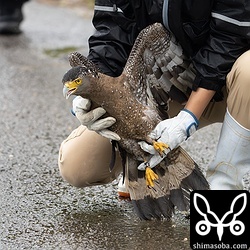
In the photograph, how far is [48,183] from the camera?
4039 millimetres

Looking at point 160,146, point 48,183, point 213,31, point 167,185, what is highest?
point 213,31

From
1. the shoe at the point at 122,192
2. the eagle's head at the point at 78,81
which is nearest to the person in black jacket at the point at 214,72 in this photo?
the eagle's head at the point at 78,81

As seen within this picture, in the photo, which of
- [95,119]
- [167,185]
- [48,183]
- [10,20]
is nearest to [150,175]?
[167,185]

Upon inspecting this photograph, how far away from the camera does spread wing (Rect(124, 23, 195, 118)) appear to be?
11.0ft

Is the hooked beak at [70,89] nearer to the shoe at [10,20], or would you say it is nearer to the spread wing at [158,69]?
the spread wing at [158,69]

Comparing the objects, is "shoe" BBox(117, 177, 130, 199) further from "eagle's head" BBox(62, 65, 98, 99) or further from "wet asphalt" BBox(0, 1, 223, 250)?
"eagle's head" BBox(62, 65, 98, 99)

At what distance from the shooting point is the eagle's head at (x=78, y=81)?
3127 millimetres

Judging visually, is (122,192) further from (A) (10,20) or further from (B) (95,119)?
(A) (10,20)

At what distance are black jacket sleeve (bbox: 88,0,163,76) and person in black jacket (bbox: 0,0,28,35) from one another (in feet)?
12.5

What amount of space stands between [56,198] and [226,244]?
3.28 feet

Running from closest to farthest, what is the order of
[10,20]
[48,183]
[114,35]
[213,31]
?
[213,31] → [114,35] → [48,183] → [10,20]

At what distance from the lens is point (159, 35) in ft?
11.0

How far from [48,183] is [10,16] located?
12.0 feet

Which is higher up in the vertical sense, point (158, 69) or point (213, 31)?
point (213, 31)
